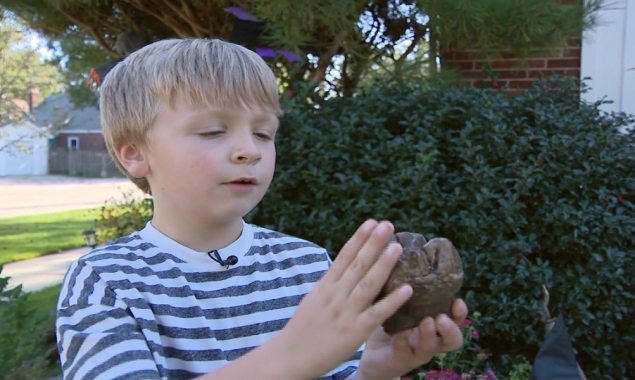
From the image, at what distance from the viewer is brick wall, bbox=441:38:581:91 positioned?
461 cm

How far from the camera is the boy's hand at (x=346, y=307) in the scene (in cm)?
88

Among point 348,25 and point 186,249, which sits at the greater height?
point 348,25

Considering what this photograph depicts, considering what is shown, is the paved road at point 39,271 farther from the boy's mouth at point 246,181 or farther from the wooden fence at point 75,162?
the wooden fence at point 75,162

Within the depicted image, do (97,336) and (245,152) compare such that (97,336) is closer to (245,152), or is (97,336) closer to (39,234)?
(245,152)

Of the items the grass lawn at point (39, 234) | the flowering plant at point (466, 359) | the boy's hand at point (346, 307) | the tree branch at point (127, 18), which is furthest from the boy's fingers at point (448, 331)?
the grass lawn at point (39, 234)

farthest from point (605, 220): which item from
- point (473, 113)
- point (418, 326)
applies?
point (418, 326)

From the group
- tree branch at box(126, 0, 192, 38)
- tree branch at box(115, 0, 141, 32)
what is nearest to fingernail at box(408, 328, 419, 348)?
tree branch at box(126, 0, 192, 38)

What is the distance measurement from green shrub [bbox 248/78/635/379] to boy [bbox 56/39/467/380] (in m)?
1.84

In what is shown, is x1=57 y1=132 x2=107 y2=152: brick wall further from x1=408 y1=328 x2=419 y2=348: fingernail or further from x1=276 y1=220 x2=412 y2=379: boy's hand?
x1=276 y1=220 x2=412 y2=379: boy's hand

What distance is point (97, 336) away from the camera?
1059mm

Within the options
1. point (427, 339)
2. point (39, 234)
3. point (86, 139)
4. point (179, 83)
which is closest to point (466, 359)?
point (427, 339)

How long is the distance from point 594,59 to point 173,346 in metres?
4.43

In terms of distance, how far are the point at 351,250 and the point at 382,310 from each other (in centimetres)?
10

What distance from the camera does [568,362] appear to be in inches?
86.4
